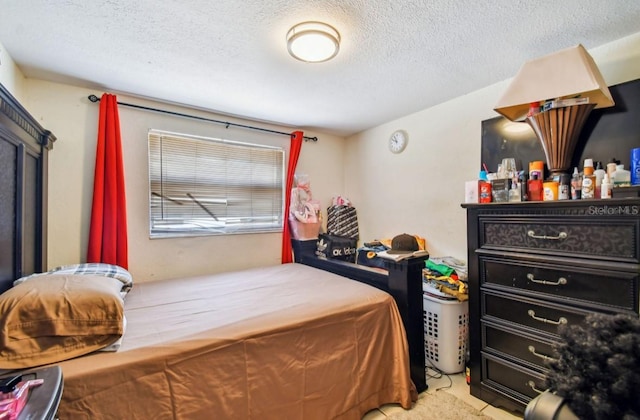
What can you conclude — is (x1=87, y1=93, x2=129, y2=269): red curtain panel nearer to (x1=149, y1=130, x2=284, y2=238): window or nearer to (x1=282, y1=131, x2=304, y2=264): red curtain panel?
(x1=149, y1=130, x2=284, y2=238): window

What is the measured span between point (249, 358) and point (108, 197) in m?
1.73

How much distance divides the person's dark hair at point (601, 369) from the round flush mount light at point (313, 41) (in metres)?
1.54

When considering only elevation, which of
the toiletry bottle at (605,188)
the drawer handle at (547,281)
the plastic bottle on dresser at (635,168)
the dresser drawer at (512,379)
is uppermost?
the plastic bottle on dresser at (635,168)

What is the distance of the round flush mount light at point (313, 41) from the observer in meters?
1.44

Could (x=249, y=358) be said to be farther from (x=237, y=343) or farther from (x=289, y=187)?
(x=289, y=187)

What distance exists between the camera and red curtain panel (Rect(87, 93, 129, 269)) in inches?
82.4

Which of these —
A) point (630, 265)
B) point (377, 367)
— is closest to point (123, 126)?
point (377, 367)

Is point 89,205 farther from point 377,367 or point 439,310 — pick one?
point 439,310

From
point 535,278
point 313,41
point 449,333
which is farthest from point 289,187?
point 535,278

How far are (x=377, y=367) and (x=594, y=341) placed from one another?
1.38 metres

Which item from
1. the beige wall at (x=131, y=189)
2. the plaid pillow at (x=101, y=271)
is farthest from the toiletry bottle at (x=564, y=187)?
the plaid pillow at (x=101, y=271)

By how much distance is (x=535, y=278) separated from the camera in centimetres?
153

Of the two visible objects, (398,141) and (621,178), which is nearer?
(621,178)

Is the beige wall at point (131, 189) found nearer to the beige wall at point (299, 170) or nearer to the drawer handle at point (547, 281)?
the beige wall at point (299, 170)
